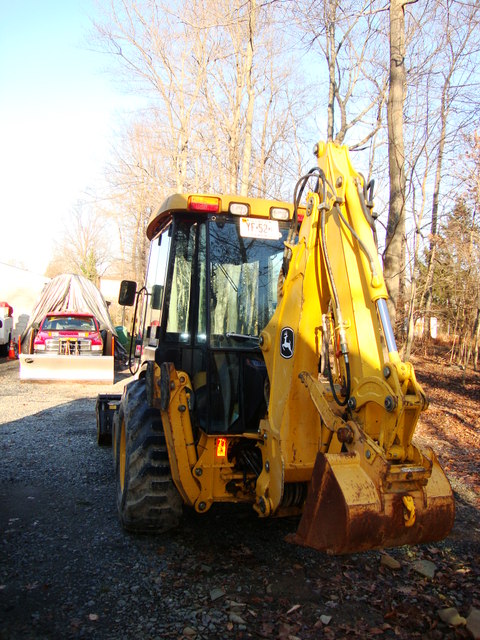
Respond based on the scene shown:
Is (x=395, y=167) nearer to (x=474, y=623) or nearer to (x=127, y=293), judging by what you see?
(x=127, y=293)

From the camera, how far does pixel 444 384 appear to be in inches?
528

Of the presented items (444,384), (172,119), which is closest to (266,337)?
(444,384)

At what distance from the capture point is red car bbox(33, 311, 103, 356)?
13973mm

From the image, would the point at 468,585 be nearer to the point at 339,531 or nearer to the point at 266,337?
the point at 339,531

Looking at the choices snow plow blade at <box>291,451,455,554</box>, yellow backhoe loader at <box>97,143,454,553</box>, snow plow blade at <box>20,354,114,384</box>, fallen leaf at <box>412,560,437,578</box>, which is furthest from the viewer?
snow plow blade at <box>20,354,114,384</box>

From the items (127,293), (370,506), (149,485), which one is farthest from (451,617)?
(127,293)

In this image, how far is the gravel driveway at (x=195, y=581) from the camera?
309 cm

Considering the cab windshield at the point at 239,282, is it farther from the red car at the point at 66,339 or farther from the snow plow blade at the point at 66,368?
the red car at the point at 66,339

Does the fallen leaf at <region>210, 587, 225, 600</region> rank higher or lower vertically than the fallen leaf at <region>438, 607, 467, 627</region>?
lower

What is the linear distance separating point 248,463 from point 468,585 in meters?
1.73

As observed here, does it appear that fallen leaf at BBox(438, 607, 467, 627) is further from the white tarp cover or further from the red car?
the white tarp cover

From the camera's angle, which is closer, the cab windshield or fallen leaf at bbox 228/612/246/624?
fallen leaf at bbox 228/612/246/624

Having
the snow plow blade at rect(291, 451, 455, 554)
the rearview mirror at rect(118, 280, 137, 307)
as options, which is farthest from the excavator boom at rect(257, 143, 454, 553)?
the rearview mirror at rect(118, 280, 137, 307)

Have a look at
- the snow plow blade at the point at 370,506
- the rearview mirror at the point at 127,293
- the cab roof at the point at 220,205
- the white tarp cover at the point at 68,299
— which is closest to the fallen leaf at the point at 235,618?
the snow plow blade at the point at 370,506
